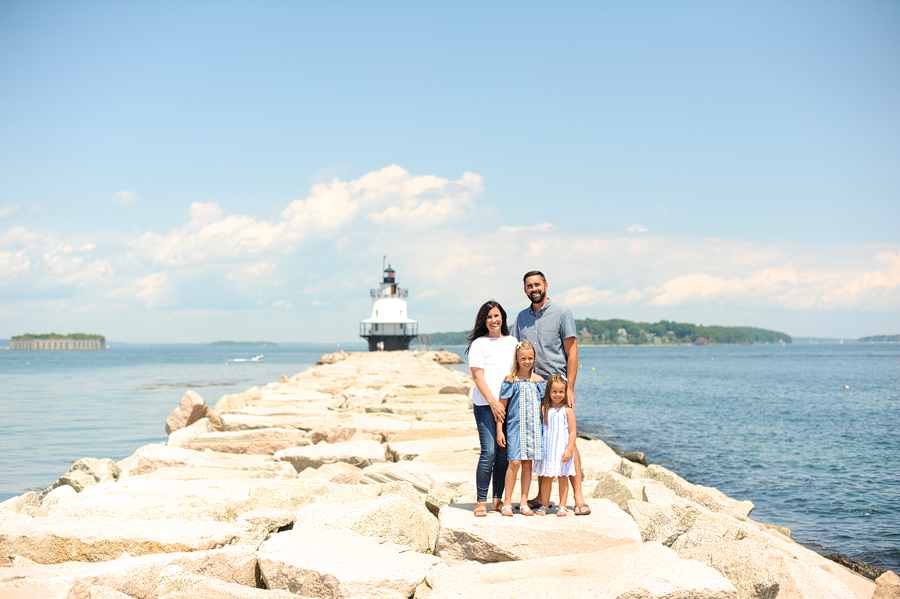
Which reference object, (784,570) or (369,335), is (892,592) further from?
(369,335)

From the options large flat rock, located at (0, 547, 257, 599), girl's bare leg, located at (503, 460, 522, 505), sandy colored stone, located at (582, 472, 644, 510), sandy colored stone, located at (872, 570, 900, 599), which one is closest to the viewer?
large flat rock, located at (0, 547, 257, 599)

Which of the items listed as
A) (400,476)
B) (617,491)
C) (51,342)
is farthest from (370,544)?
(51,342)

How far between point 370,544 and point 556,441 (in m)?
1.38

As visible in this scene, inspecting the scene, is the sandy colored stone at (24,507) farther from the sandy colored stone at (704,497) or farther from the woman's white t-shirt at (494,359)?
the sandy colored stone at (704,497)

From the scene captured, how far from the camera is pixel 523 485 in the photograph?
4445mm

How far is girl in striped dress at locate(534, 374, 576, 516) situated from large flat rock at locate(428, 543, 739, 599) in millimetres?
649

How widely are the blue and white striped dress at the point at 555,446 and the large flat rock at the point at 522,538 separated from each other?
0.34m

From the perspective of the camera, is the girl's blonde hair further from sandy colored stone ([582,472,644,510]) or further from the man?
sandy colored stone ([582,472,644,510])

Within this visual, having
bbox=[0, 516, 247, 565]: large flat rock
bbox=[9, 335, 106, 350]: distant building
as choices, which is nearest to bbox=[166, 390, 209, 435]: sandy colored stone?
bbox=[0, 516, 247, 565]: large flat rock

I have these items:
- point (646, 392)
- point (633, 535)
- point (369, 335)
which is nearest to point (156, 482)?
point (633, 535)

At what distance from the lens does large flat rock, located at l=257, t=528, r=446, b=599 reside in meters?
3.60

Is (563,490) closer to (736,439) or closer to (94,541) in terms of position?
(94,541)

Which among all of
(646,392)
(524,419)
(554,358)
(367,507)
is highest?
(554,358)

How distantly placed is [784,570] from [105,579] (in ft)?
12.9
